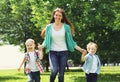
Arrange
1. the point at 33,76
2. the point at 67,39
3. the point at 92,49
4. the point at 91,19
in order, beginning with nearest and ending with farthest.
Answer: the point at 67,39, the point at 33,76, the point at 92,49, the point at 91,19

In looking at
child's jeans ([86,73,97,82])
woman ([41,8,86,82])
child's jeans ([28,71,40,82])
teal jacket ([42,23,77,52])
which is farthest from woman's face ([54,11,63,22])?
child's jeans ([86,73,97,82])

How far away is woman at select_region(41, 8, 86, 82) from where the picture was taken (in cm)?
1030

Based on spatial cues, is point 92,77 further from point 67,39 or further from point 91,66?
point 67,39

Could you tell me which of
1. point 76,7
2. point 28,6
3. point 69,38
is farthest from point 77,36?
point 69,38

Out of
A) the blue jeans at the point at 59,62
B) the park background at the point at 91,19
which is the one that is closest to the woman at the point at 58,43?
the blue jeans at the point at 59,62

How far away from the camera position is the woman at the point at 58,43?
10297mm

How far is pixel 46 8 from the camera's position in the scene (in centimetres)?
2870

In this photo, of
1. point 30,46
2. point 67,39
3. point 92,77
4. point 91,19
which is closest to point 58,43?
point 67,39

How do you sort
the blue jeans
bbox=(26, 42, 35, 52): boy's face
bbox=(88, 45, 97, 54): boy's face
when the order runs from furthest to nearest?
1. bbox=(88, 45, 97, 54): boy's face
2. bbox=(26, 42, 35, 52): boy's face
3. the blue jeans

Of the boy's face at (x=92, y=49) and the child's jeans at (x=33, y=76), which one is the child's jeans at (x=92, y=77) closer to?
the boy's face at (x=92, y=49)

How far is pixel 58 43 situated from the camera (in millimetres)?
10406

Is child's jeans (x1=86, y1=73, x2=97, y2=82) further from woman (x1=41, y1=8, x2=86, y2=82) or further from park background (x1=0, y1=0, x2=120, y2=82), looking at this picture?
park background (x1=0, y1=0, x2=120, y2=82)

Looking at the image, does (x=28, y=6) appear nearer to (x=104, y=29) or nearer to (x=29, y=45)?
(x=104, y=29)

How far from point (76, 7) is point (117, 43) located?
14.9 ft
